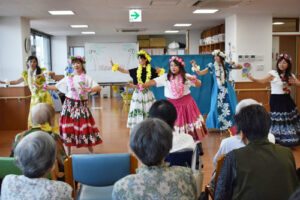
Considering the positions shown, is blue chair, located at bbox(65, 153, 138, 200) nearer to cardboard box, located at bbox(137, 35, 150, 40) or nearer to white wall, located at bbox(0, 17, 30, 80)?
white wall, located at bbox(0, 17, 30, 80)

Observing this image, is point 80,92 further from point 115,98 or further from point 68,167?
point 115,98

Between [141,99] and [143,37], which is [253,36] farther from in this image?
[143,37]

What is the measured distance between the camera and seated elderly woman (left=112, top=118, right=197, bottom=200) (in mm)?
1492

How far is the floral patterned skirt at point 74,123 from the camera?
4.54 meters

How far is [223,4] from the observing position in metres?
5.79

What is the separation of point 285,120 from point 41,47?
9211 millimetres

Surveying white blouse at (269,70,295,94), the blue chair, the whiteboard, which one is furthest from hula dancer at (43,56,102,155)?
the whiteboard

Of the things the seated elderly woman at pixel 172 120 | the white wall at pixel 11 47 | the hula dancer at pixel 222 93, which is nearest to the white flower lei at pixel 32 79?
the white wall at pixel 11 47

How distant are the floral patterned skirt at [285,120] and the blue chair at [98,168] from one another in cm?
348

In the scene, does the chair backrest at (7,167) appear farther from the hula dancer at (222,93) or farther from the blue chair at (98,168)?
the hula dancer at (222,93)

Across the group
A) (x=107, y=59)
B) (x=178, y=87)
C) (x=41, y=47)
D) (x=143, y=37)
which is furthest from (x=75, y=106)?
(x=143, y=37)

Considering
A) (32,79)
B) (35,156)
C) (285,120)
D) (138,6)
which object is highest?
(138,6)

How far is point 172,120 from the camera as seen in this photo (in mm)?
2455

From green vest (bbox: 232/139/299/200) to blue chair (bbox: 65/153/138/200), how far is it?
729mm
